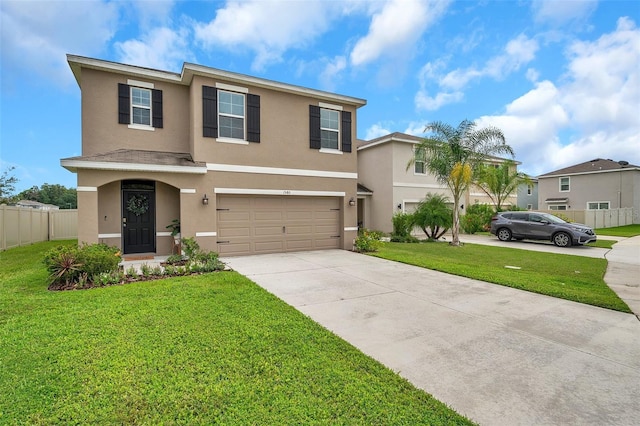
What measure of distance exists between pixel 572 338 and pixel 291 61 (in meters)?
18.0

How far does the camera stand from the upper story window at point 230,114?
10.7m

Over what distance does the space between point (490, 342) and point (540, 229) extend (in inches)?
588

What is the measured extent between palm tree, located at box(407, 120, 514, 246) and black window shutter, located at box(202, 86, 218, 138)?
9826 millimetres

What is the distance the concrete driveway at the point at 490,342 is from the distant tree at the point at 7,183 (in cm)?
2405

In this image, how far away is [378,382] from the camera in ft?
10.3

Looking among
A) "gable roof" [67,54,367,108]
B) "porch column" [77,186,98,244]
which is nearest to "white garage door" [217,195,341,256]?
"porch column" [77,186,98,244]

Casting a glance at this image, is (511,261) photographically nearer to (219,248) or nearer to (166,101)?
(219,248)

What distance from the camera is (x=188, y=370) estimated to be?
3.28m

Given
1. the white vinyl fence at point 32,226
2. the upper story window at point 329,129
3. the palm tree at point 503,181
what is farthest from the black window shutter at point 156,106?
the palm tree at point 503,181

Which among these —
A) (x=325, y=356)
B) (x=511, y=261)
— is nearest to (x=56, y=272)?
(x=325, y=356)

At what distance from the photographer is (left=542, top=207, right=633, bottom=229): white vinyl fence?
23.5 m

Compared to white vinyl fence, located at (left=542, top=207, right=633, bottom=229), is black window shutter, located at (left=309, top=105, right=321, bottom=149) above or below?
above

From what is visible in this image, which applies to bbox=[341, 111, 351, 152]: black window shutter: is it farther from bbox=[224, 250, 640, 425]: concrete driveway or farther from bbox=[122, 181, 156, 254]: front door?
bbox=[122, 181, 156, 254]: front door

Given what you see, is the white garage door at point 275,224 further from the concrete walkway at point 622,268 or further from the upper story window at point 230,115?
the concrete walkway at point 622,268
